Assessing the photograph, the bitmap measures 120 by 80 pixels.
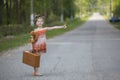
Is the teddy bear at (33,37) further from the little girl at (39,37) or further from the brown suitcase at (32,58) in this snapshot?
the brown suitcase at (32,58)

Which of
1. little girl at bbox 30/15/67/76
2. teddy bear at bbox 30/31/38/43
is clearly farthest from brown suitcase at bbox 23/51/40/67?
teddy bear at bbox 30/31/38/43

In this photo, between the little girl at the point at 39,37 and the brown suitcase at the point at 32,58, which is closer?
the brown suitcase at the point at 32,58

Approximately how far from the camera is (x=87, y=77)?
1194 centimetres

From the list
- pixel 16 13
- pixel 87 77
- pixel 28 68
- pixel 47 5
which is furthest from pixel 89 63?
pixel 47 5

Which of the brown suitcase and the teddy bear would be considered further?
the teddy bear

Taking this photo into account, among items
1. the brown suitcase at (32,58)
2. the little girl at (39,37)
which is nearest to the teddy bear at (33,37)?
the little girl at (39,37)

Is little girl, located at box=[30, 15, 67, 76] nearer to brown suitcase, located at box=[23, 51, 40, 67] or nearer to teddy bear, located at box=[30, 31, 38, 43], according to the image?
teddy bear, located at box=[30, 31, 38, 43]

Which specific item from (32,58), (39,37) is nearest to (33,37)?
(39,37)

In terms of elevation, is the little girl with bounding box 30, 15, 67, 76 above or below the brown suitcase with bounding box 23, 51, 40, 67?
above

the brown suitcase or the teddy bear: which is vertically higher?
the teddy bear

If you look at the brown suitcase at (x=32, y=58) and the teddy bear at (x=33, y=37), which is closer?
the brown suitcase at (x=32, y=58)

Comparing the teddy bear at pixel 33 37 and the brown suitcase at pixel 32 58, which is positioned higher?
the teddy bear at pixel 33 37

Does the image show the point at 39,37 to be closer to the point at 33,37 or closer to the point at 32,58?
Result: the point at 33,37

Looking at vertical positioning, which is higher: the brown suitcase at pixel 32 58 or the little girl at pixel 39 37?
the little girl at pixel 39 37
